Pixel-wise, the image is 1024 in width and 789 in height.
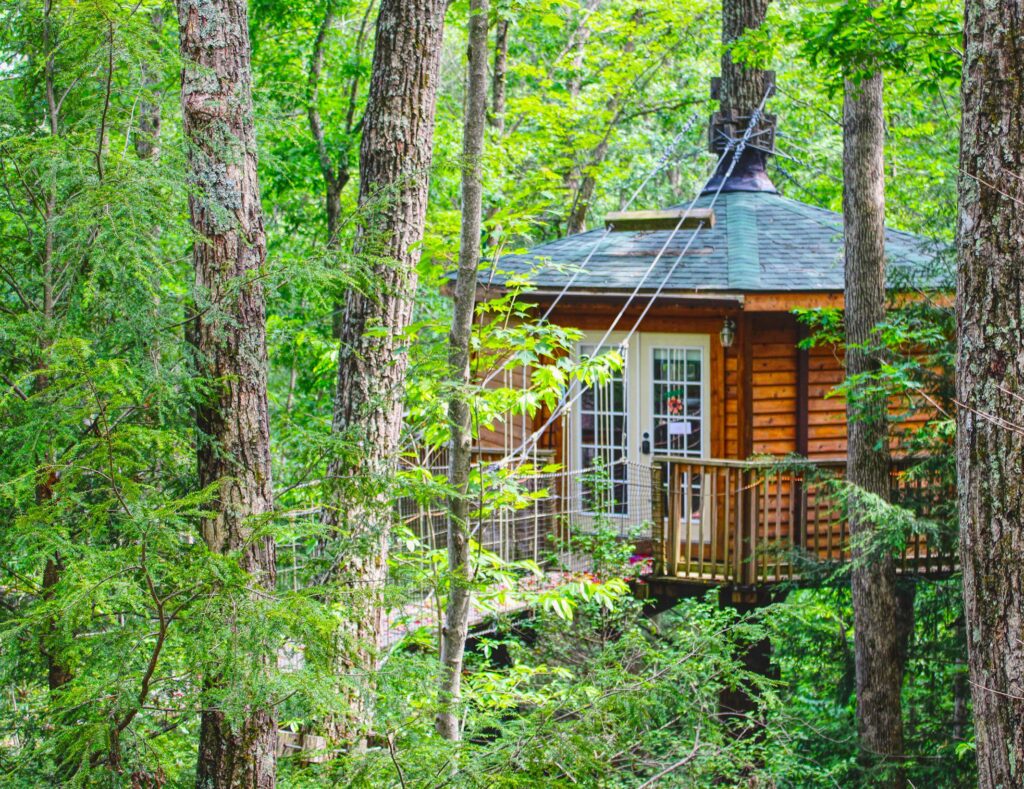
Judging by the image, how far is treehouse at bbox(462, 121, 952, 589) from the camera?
8906 mm

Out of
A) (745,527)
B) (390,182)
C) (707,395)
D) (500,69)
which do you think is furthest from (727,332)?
(500,69)

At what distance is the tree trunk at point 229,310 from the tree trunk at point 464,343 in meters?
0.93

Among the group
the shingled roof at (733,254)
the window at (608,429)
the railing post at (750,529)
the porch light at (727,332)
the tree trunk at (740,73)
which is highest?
the tree trunk at (740,73)

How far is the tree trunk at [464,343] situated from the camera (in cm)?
426

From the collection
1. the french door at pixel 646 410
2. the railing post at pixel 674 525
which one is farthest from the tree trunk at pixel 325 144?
the railing post at pixel 674 525

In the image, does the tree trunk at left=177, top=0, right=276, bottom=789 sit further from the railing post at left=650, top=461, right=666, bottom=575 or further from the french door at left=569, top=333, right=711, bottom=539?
the french door at left=569, top=333, right=711, bottom=539

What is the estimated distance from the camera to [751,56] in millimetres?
8047

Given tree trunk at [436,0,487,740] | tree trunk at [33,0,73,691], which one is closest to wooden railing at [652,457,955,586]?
tree trunk at [436,0,487,740]

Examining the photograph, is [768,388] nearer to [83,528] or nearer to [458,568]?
[458,568]

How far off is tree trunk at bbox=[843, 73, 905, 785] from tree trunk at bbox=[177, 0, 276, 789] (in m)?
5.66

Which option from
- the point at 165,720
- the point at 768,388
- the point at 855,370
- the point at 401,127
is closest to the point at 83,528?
the point at 165,720

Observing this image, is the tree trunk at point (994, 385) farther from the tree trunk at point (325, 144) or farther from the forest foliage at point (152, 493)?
the tree trunk at point (325, 144)

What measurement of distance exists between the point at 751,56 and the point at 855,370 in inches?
108

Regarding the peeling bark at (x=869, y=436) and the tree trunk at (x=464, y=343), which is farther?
the peeling bark at (x=869, y=436)
